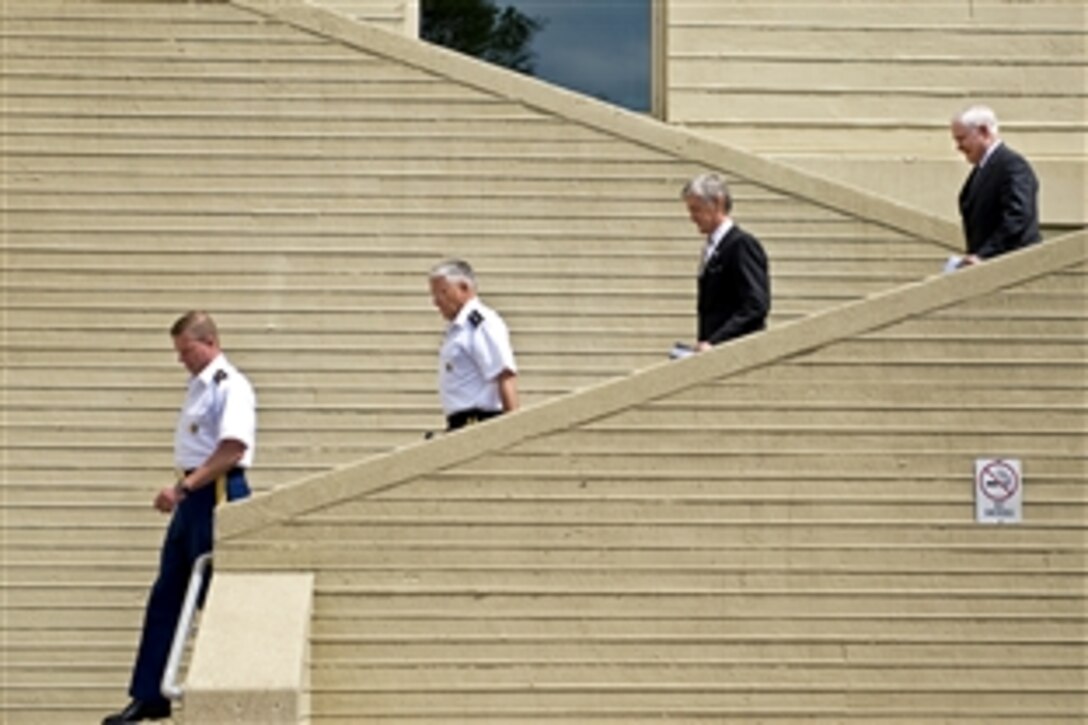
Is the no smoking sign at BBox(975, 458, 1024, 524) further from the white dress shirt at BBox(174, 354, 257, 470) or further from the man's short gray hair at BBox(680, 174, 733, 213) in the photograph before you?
the white dress shirt at BBox(174, 354, 257, 470)

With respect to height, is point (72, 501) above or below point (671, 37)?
below

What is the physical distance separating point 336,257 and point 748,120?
273 centimetres

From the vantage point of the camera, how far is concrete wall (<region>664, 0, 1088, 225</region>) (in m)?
12.6

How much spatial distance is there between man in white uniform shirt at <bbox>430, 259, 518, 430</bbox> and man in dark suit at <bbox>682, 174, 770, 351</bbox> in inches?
32.2

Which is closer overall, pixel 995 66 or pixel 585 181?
pixel 585 181

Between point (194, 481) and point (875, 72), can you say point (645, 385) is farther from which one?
point (875, 72)

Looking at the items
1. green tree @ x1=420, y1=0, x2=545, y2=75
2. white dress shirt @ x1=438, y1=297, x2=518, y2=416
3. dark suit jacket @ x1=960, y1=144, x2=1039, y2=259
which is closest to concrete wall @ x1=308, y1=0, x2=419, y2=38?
green tree @ x1=420, y1=0, x2=545, y2=75

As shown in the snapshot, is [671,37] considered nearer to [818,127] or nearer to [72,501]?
[818,127]

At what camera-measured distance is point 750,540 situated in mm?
8984

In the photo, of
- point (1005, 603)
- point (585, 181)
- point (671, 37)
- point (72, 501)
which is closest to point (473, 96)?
point (585, 181)

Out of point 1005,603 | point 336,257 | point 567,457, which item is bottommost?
point 1005,603

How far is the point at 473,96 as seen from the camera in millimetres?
11203

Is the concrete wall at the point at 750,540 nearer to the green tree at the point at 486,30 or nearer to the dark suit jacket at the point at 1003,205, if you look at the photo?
the dark suit jacket at the point at 1003,205

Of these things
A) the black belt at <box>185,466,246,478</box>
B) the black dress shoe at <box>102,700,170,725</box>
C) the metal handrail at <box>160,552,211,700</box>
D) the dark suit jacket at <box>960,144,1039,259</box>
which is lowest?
the black dress shoe at <box>102,700,170,725</box>
